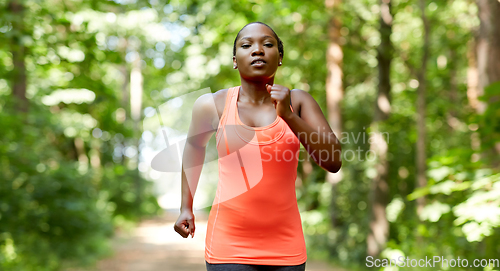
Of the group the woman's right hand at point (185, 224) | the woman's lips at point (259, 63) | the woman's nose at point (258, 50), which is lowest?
the woman's right hand at point (185, 224)

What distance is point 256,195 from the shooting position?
1.90 m

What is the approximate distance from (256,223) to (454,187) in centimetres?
315

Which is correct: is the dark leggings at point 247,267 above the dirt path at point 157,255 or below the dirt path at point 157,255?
above

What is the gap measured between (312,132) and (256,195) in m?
0.36

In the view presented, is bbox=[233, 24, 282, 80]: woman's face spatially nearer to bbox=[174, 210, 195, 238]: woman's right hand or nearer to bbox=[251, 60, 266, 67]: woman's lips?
bbox=[251, 60, 266, 67]: woman's lips

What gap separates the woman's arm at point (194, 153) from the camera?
2.04 m

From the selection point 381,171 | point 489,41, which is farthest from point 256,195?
point 381,171

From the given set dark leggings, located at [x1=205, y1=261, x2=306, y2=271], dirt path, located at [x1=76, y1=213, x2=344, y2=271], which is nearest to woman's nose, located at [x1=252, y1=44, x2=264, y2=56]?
dark leggings, located at [x1=205, y1=261, x2=306, y2=271]

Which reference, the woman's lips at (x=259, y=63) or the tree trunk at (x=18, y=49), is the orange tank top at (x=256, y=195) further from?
the tree trunk at (x=18, y=49)

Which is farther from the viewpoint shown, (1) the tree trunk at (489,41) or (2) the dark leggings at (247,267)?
(1) the tree trunk at (489,41)

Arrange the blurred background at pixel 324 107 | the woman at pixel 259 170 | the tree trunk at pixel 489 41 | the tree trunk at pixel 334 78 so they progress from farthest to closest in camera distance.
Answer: the tree trunk at pixel 334 78, the tree trunk at pixel 489 41, the blurred background at pixel 324 107, the woman at pixel 259 170

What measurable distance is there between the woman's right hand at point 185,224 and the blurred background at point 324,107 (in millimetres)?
265

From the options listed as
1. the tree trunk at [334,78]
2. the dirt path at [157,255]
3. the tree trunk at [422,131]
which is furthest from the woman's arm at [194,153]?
the tree trunk at [334,78]

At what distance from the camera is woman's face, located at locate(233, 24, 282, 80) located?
75.5 inches
